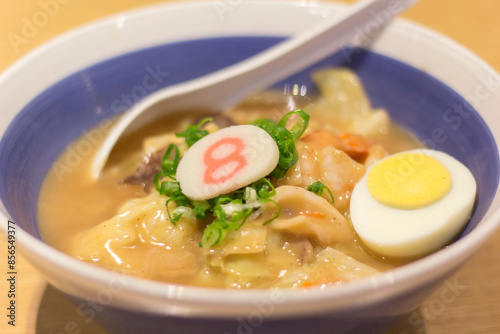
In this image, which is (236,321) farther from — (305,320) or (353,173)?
(353,173)

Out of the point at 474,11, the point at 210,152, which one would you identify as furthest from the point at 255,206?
the point at 474,11
